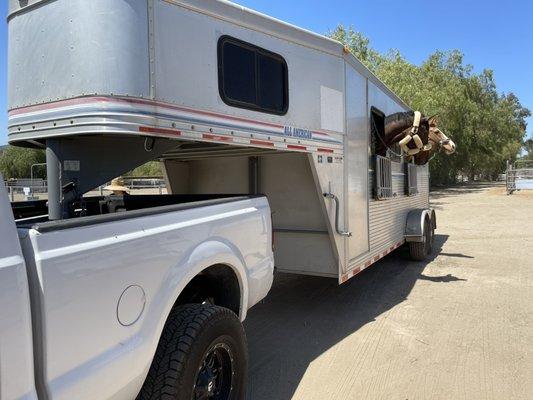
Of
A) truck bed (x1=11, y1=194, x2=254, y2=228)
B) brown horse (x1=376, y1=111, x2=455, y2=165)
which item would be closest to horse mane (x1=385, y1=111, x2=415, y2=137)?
brown horse (x1=376, y1=111, x2=455, y2=165)

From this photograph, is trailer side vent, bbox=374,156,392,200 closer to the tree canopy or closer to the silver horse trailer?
the silver horse trailer

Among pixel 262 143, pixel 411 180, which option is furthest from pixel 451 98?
pixel 262 143

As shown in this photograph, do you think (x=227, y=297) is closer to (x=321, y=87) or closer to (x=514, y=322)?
(x=321, y=87)

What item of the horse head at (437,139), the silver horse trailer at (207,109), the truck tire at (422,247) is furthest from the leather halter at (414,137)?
the truck tire at (422,247)

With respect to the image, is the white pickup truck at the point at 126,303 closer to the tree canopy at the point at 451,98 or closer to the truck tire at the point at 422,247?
the truck tire at the point at 422,247

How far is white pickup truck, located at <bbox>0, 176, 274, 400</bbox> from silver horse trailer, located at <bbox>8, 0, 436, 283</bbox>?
0.66 meters

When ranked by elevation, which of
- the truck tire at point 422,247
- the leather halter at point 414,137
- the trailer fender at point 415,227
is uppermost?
the leather halter at point 414,137

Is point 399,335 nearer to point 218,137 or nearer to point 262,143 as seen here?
point 262,143

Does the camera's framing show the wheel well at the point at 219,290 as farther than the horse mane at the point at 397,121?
No

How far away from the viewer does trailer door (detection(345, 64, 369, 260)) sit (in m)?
5.42

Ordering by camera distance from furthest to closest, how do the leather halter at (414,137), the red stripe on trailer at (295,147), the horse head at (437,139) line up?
the horse head at (437,139), the leather halter at (414,137), the red stripe on trailer at (295,147)

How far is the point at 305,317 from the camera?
560cm

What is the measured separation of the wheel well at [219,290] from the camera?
3.24 metres

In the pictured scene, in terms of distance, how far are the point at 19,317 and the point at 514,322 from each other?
5402 mm
